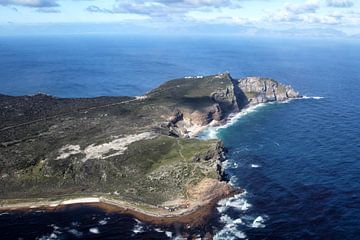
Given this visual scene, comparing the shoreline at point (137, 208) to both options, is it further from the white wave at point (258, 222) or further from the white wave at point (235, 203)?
the white wave at point (258, 222)

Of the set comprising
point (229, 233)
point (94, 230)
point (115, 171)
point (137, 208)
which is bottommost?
point (94, 230)

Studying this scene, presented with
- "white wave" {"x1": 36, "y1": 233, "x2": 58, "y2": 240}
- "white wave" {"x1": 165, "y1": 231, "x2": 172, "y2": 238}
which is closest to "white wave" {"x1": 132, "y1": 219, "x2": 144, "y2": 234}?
"white wave" {"x1": 165, "y1": 231, "x2": 172, "y2": 238}

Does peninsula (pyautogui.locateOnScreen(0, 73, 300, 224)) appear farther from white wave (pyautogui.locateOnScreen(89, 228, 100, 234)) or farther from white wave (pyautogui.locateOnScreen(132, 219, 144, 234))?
white wave (pyautogui.locateOnScreen(89, 228, 100, 234))

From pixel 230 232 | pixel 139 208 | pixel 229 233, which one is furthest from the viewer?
pixel 139 208

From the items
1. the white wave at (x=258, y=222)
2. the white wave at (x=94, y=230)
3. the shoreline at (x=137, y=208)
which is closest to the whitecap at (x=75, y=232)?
the white wave at (x=94, y=230)

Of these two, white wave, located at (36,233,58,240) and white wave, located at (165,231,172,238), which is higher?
white wave, located at (165,231,172,238)

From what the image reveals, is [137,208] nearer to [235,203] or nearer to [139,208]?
[139,208]

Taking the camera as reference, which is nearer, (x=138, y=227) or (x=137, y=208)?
(x=138, y=227)

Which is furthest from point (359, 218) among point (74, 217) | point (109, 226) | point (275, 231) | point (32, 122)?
point (32, 122)

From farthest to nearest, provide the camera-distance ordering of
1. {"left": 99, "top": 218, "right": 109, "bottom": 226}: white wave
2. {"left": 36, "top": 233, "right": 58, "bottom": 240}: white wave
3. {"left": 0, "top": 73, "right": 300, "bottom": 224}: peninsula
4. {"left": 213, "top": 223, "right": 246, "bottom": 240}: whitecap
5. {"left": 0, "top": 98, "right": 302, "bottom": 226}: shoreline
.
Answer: {"left": 0, "top": 73, "right": 300, "bottom": 224}: peninsula
{"left": 0, "top": 98, "right": 302, "bottom": 226}: shoreline
{"left": 99, "top": 218, "right": 109, "bottom": 226}: white wave
{"left": 36, "top": 233, "right": 58, "bottom": 240}: white wave
{"left": 213, "top": 223, "right": 246, "bottom": 240}: whitecap

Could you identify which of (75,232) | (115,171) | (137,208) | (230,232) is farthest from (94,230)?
(230,232)
